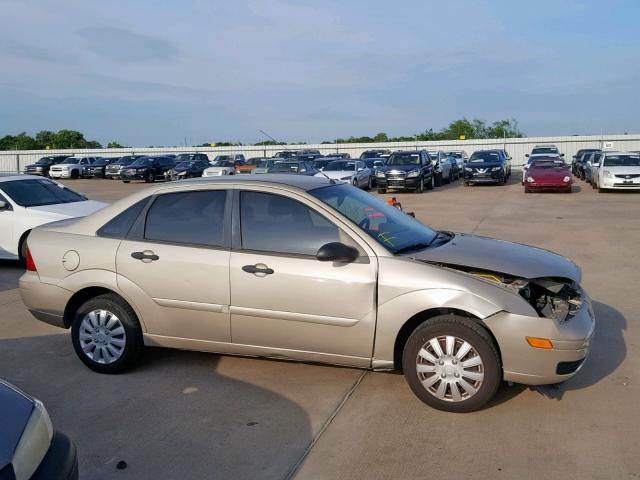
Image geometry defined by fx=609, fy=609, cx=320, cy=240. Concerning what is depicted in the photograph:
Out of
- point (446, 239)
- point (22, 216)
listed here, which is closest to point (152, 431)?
point (446, 239)

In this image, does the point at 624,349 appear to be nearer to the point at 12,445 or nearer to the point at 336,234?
the point at 336,234

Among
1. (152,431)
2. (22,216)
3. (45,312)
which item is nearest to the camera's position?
(152,431)

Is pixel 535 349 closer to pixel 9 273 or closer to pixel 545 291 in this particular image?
pixel 545 291

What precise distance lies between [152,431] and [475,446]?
82.9 inches

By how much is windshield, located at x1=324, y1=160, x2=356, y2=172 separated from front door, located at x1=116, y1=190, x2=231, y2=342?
21512 millimetres

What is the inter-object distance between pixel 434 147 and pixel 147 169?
98.2ft

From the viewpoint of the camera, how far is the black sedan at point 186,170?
3422 centimetres

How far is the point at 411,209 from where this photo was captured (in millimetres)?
18938

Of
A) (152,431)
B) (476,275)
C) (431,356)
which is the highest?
(476,275)

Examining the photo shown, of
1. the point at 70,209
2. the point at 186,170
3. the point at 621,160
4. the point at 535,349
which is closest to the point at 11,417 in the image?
the point at 535,349

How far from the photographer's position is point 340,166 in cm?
2664

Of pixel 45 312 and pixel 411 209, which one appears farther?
pixel 411 209

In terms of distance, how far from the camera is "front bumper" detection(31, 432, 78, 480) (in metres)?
2.57

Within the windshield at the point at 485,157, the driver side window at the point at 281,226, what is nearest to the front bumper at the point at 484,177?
the windshield at the point at 485,157
